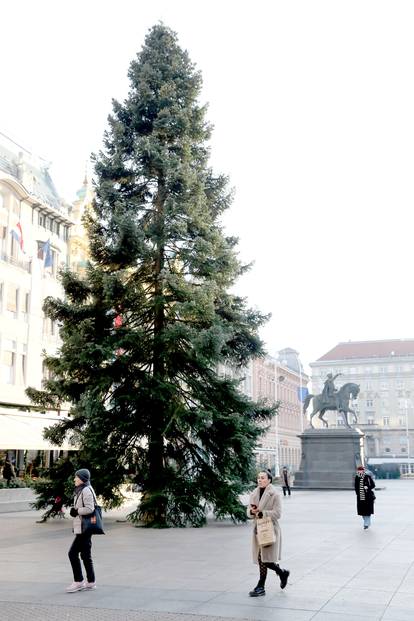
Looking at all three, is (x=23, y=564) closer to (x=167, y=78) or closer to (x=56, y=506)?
(x=56, y=506)

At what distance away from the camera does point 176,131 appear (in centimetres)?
2311

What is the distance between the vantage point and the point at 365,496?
18.7m

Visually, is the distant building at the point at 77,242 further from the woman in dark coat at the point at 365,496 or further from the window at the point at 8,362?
the woman in dark coat at the point at 365,496

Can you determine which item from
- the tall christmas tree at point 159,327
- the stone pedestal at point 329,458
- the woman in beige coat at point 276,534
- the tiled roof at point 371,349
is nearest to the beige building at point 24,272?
the tall christmas tree at point 159,327

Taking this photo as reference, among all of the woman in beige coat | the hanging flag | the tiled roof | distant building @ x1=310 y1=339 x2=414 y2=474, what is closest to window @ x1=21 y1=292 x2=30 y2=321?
the hanging flag

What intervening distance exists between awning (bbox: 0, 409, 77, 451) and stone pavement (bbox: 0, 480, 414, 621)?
981 cm

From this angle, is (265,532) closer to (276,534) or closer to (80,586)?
(276,534)

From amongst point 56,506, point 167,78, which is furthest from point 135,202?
point 56,506

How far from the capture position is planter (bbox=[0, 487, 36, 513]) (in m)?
27.4

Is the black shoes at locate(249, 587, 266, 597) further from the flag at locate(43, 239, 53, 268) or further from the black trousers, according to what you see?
the flag at locate(43, 239, 53, 268)

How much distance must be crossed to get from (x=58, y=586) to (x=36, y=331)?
32157 millimetres

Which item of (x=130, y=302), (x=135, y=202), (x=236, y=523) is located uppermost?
(x=135, y=202)

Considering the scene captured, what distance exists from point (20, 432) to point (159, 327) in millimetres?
11874

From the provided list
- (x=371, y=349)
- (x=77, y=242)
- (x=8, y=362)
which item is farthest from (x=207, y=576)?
(x=371, y=349)
